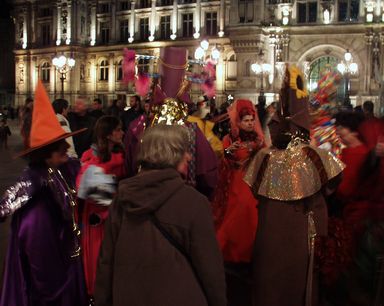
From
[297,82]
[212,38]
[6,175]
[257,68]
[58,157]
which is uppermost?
[212,38]

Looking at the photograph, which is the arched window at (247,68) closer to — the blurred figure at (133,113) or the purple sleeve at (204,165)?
the blurred figure at (133,113)

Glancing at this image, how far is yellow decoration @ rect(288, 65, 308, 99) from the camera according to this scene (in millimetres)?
5000

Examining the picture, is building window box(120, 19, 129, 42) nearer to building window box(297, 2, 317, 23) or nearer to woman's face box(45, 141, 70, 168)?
building window box(297, 2, 317, 23)

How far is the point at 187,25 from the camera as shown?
41.5 m

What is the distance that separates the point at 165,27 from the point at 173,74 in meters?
38.0

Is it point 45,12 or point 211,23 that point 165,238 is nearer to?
point 211,23

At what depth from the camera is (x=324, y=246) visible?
15.8 ft

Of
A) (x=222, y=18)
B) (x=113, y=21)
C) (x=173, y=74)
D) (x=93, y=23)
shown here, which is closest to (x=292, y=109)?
(x=173, y=74)

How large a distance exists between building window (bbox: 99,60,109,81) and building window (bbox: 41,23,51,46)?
6.62 meters

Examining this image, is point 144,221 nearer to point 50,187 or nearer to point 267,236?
point 50,187

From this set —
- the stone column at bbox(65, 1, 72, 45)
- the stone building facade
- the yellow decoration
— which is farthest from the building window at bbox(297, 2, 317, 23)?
the yellow decoration

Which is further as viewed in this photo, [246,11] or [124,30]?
[124,30]

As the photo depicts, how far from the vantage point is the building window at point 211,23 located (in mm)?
39938

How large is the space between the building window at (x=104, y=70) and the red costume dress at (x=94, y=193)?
41.1 m
